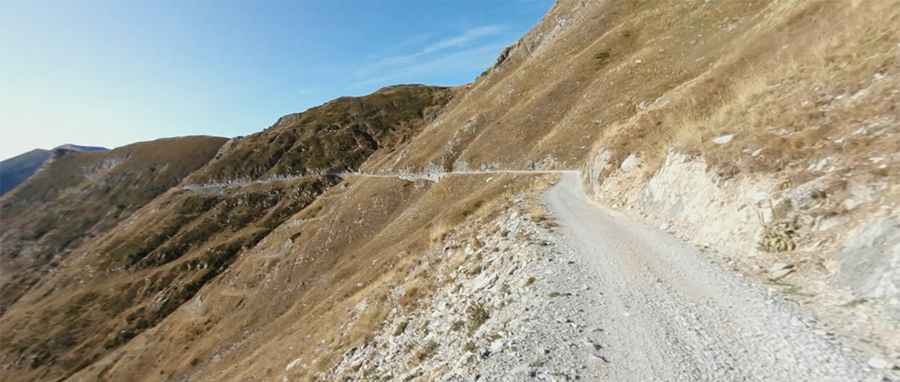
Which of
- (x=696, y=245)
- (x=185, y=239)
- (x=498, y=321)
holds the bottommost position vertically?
(x=185, y=239)

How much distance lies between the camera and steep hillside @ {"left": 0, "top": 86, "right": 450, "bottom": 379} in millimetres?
109250

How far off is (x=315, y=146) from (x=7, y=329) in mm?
106898

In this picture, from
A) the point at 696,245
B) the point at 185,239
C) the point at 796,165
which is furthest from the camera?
the point at 185,239

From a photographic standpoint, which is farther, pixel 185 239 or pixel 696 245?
pixel 185 239

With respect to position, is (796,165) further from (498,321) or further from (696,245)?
(498,321)

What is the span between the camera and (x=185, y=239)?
138m

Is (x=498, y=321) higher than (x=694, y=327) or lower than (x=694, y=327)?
lower

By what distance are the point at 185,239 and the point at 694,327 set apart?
159639 millimetres

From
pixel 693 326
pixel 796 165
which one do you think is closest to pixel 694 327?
pixel 693 326

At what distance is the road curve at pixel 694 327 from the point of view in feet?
21.0

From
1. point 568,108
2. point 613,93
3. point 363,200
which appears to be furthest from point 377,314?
point 363,200

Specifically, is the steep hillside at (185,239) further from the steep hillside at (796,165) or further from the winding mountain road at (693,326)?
the winding mountain road at (693,326)

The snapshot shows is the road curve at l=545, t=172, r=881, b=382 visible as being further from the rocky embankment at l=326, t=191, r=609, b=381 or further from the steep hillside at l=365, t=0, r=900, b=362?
the steep hillside at l=365, t=0, r=900, b=362

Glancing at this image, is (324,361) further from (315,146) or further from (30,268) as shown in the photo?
Result: (30,268)
